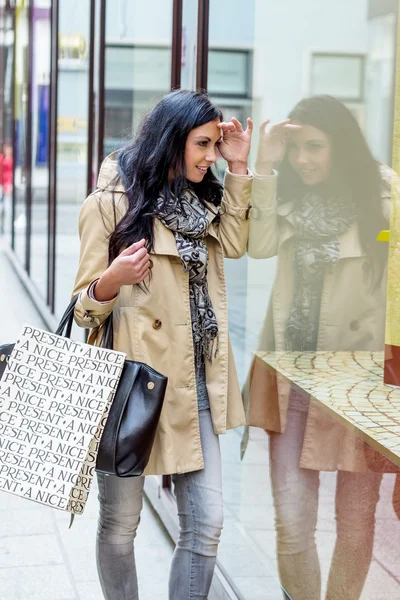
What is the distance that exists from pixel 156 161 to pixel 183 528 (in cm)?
106

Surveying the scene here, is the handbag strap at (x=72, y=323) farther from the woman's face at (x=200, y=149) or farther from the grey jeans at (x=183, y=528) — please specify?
the woman's face at (x=200, y=149)

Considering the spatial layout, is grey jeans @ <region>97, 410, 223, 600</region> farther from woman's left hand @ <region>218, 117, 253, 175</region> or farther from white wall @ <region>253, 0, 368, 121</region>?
white wall @ <region>253, 0, 368, 121</region>

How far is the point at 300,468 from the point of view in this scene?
309cm

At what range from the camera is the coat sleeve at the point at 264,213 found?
3203mm

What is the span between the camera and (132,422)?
2711 millimetres

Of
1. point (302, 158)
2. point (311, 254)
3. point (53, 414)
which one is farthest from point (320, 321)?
point (53, 414)

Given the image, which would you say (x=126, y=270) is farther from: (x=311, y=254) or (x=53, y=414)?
(x=311, y=254)

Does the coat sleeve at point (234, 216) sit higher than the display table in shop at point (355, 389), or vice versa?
the coat sleeve at point (234, 216)

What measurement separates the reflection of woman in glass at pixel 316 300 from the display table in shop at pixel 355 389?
0.04 metres

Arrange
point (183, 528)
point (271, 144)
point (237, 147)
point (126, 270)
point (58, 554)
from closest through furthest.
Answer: point (126, 270)
point (183, 528)
point (237, 147)
point (271, 144)
point (58, 554)

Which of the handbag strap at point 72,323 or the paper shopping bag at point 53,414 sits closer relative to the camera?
the paper shopping bag at point 53,414

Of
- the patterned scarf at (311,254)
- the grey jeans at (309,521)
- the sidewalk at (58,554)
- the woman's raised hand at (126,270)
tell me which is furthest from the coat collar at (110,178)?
the sidewalk at (58,554)

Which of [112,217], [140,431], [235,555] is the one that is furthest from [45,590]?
[112,217]

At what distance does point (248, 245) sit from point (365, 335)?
2.11ft
